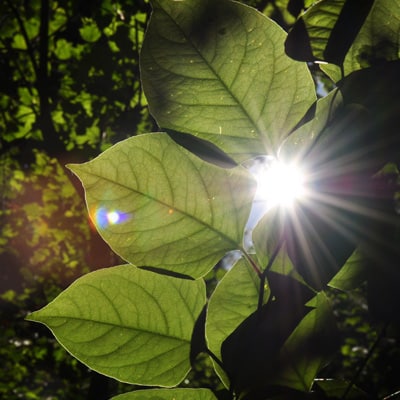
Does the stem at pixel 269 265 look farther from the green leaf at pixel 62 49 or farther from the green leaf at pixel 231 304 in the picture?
the green leaf at pixel 62 49

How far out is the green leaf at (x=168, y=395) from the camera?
46cm

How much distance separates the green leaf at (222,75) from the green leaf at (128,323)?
208 mm

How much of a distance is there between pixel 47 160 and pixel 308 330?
5.14 m

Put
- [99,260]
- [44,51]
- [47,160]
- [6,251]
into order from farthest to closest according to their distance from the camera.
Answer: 1. [6,251]
2. [47,160]
3. [44,51]
4. [99,260]

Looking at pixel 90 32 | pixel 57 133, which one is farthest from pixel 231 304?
pixel 90 32

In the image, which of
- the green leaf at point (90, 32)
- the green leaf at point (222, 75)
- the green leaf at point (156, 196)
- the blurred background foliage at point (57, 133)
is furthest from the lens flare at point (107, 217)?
the green leaf at point (90, 32)

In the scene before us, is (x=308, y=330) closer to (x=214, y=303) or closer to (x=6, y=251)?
(x=214, y=303)

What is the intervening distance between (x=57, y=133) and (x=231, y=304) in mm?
3342

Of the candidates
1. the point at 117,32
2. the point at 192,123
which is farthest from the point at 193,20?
the point at 117,32

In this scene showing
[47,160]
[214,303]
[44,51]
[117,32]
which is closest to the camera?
[214,303]

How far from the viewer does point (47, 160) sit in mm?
5113

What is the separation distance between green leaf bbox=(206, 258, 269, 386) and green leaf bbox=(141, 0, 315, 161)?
0.16m

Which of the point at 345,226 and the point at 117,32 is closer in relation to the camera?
the point at 345,226

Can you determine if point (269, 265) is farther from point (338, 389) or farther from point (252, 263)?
point (338, 389)
